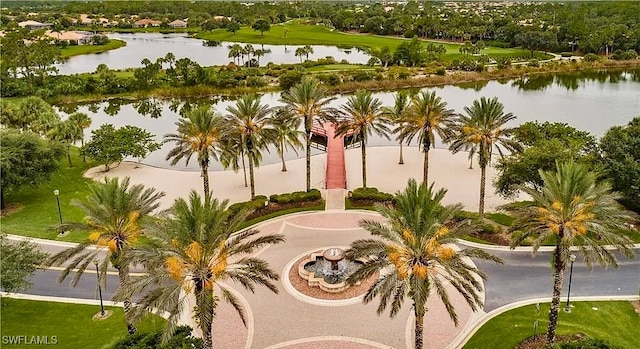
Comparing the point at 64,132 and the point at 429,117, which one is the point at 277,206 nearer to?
the point at 429,117

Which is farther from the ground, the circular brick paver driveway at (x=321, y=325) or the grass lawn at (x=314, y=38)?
the grass lawn at (x=314, y=38)

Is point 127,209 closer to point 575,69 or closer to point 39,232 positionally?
point 39,232

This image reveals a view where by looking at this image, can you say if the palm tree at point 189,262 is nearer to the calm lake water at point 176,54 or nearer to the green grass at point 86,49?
the calm lake water at point 176,54

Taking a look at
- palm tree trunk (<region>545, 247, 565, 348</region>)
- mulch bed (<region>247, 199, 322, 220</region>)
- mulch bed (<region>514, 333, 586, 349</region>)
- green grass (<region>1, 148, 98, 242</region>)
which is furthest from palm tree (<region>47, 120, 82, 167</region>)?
palm tree trunk (<region>545, 247, 565, 348</region>)

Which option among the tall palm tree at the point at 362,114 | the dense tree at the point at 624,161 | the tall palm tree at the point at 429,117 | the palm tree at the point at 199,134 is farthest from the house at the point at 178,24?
the dense tree at the point at 624,161

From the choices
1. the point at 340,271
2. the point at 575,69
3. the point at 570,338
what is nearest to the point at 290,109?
the point at 340,271

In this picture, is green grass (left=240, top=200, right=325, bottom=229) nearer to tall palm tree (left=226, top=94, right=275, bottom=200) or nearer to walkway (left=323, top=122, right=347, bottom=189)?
walkway (left=323, top=122, right=347, bottom=189)

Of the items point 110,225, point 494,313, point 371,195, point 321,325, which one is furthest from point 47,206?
point 494,313
